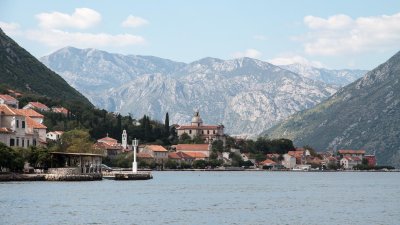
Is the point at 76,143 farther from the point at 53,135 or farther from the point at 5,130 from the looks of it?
the point at 53,135

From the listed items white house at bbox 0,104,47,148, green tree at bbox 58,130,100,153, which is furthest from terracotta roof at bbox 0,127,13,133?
green tree at bbox 58,130,100,153

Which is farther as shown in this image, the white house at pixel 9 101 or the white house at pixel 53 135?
the white house at pixel 9 101

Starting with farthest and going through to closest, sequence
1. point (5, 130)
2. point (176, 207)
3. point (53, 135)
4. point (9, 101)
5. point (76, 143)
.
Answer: point (9, 101) < point (53, 135) < point (76, 143) < point (5, 130) < point (176, 207)

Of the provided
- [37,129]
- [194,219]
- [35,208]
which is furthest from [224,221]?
[37,129]

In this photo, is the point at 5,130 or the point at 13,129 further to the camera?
the point at 13,129

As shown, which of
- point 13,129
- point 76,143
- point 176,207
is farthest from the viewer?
point 76,143

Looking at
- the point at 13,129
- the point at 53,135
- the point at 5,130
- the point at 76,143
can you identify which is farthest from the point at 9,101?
the point at 5,130

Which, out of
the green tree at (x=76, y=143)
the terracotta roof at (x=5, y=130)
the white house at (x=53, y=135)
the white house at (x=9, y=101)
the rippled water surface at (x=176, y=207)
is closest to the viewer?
the rippled water surface at (x=176, y=207)

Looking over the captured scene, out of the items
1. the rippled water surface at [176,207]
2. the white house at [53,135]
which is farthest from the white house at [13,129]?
the white house at [53,135]

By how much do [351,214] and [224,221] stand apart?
46.5 feet

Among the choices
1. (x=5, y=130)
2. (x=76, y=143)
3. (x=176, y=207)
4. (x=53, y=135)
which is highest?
(x=53, y=135)

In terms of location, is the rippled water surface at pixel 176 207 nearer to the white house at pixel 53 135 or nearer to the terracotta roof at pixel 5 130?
the terracotta roof at pixel 5 130

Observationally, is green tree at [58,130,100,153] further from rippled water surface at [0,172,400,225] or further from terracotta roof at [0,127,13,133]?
rippled water surface at [0,172,400,225]

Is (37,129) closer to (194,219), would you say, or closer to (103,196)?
(103,196)
